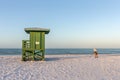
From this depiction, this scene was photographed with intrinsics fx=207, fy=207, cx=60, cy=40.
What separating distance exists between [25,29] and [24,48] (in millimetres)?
1412

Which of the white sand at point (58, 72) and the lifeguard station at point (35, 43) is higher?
the lifeguard station at point (35, 43)

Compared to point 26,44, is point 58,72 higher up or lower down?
lower down

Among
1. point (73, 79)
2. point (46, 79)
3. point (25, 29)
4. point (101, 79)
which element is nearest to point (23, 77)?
point (46, 79)

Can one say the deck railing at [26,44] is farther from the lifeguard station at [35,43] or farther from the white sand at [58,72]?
the white sand at [58,72]

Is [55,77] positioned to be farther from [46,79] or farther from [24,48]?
[24,48]

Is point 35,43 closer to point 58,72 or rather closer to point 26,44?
point 26,44

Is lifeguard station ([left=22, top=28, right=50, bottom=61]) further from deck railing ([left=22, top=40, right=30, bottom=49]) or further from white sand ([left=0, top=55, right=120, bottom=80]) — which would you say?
white sand ([left=0, top=55, right=120, bottom=80])

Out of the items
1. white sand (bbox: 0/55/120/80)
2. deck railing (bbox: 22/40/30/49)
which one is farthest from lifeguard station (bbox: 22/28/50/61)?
white sand (bbox: 0/55/120/80)

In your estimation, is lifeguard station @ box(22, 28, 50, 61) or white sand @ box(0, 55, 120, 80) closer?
white sand @ box(0, 55, 120, 80)

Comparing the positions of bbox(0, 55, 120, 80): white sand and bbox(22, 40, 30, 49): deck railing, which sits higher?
bbox(22, 40, 30, 49): deck railing

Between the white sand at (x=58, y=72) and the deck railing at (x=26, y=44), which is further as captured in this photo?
the deck railing at (x=26, y=44)

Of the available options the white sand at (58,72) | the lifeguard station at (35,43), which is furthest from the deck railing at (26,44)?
the white sand at (58,72)

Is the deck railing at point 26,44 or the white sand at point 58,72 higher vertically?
the deck railing at point 26,44

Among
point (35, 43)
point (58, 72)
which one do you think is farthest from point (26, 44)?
point (58, 72)
